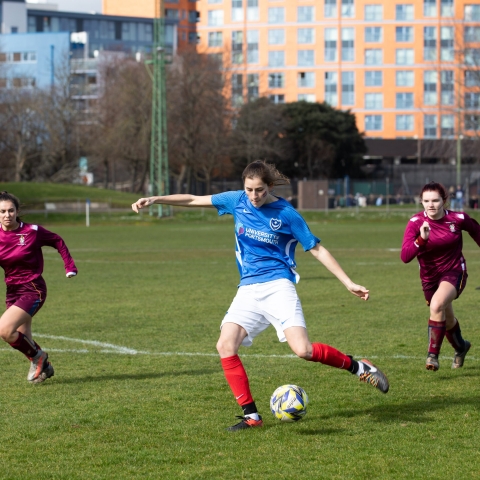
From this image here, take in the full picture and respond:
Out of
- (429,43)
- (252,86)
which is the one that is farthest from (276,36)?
(252,86)

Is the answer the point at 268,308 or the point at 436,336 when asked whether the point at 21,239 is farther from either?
the point at 436,336

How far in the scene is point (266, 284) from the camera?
6449mm

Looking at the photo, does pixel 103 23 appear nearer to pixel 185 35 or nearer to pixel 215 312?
pixel 185 35

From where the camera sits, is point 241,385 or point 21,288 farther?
point 21,288

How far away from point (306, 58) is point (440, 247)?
307ft

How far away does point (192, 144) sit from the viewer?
71.6 metres

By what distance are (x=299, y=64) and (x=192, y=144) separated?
32458 millimetres

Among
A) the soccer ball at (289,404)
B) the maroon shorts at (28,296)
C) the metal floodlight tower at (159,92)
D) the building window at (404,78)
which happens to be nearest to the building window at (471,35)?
the metal floodlight tower at (159,92)

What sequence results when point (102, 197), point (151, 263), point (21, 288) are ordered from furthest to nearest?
point (102, 197) < point (151, 263) < point (21, 288)

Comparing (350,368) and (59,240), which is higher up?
(59,240)

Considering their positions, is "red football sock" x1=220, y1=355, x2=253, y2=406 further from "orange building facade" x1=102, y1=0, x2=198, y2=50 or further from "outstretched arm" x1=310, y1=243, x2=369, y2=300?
"orange building facade" x1=102, y1=0, x2=198, y2=50

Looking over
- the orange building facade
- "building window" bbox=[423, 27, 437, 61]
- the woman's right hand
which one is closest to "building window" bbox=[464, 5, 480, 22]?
"building window" bbox=[423, 27, 437, 61]

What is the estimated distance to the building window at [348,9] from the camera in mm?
96312

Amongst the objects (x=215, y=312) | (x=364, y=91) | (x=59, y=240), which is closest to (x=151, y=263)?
(x=215, y=312)
